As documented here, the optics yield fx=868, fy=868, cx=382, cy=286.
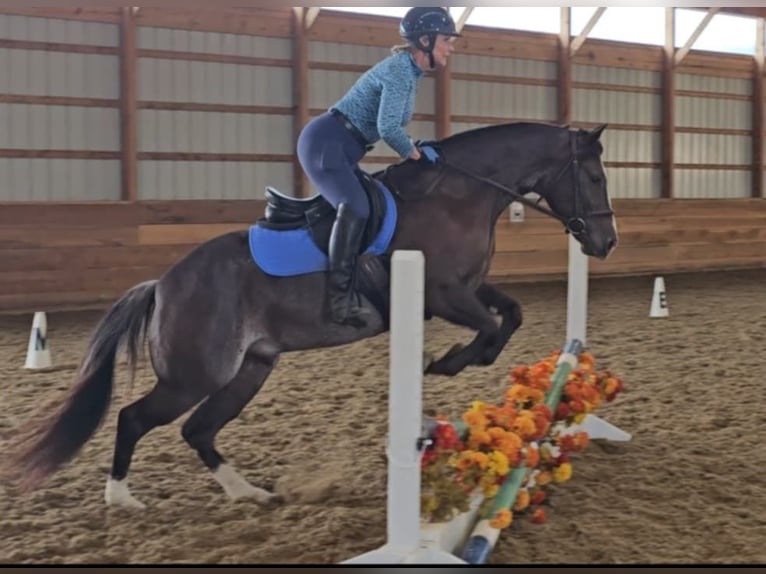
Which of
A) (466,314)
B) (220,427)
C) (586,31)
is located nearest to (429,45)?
(466,314)

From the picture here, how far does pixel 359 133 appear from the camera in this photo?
203 cm

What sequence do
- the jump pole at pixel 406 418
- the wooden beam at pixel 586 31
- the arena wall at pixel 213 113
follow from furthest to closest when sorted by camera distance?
the arena wall at pixel 213 113 → the wooden beam at pixel 586 31 → the jump pole at pixel 406 418

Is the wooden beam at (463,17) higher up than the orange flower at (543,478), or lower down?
higher up

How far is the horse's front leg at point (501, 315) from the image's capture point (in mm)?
2068

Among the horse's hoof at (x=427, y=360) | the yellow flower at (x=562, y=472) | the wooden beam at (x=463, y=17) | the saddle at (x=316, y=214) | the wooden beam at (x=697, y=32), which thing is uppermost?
the wooden beam at (x=697, y=32)

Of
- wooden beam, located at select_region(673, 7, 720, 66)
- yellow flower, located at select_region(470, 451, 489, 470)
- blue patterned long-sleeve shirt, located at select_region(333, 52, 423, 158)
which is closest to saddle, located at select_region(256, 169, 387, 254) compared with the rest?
blue patterned long-sleeve shirt, located at select_region(333, 52, 423, 158)

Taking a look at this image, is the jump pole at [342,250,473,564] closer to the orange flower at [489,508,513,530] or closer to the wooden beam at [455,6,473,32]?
the orange flower at [489,508,513,530]

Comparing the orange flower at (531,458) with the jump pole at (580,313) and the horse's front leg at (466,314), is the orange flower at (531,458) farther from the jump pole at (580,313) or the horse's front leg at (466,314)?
the jump pole at (580,313)

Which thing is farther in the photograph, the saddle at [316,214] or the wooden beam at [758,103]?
the wooden beam at [758,103]

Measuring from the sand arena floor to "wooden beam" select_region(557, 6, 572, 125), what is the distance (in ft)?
A: 1.80

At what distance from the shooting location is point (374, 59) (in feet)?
7.75

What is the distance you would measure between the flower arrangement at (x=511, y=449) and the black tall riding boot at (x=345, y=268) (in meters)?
0.35

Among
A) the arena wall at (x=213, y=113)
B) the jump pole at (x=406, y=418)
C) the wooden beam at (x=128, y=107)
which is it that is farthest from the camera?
the wooden beam at (x=128, y=107)

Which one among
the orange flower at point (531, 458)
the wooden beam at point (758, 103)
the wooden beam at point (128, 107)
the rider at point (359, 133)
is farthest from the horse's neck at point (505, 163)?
the wooden beam at point (128, 107)
